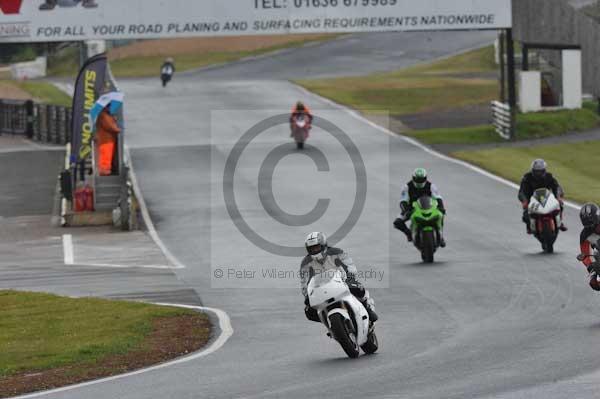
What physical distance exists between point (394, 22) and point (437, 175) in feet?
26.3

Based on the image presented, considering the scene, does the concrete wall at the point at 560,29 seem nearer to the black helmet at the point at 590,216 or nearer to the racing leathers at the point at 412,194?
the racing leathers at the point at 412,194

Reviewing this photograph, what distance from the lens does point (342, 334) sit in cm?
1522

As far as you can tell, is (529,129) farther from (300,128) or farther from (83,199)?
(83,199)

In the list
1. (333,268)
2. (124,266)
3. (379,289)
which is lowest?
(379,289)

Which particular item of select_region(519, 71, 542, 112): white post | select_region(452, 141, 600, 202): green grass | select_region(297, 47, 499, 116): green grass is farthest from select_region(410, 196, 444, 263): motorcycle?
select_region(297, 47, 499, 116): green grass

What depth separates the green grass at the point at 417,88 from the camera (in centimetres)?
5728

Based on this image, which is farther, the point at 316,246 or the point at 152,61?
the point at 152,61

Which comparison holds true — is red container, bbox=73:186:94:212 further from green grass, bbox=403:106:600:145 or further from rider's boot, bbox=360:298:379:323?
rider's boot, bbox=360:298:379:323

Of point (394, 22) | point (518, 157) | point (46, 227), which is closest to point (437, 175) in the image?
point (518, 157)

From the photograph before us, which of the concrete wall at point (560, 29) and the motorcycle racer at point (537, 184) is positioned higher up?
the concrete wall at point (560, 29)

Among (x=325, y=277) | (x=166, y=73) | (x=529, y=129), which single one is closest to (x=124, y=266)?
(x=325, y=277)

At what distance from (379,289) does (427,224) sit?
105 inches

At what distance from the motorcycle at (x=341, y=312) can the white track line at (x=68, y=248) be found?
12954mm

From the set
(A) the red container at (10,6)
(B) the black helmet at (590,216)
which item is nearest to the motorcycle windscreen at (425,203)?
(B) the black helmet at (590,216)
